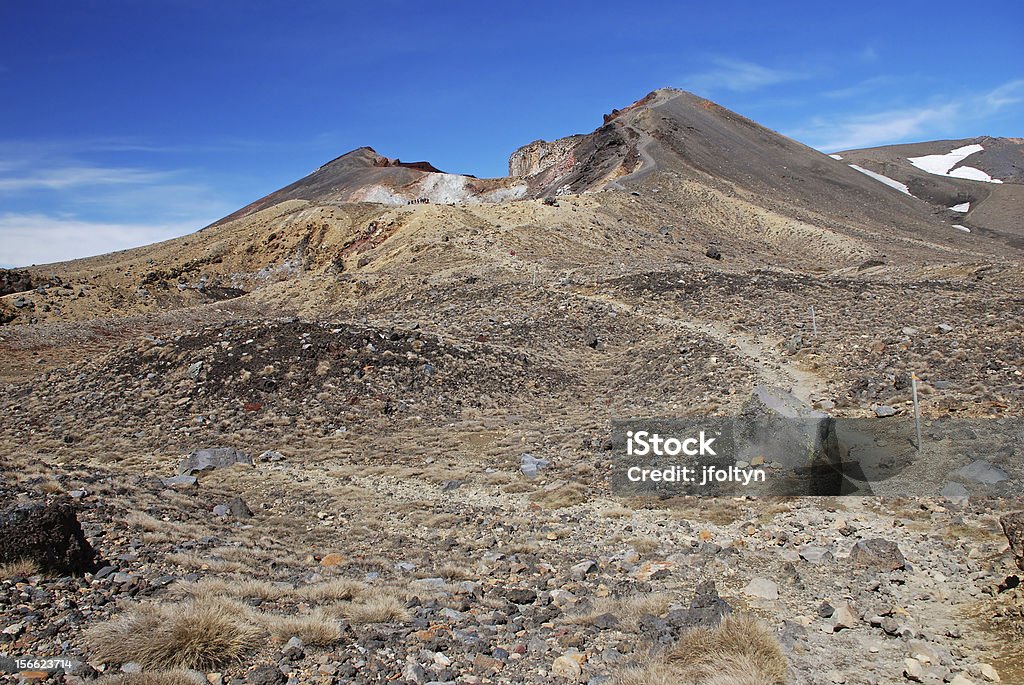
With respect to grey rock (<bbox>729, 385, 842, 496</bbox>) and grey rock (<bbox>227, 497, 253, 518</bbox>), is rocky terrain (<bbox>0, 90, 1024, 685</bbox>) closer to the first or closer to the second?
grey rock (<bbox>227, 497, 253, 518</bbox>)

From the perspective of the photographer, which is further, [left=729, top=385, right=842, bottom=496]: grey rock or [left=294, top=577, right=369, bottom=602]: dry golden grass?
[left=729, top=385, right=842, bottom=496]: grey rock

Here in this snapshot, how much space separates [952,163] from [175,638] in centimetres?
13231

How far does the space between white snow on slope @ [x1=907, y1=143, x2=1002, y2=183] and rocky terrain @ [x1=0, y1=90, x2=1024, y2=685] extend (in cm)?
8825

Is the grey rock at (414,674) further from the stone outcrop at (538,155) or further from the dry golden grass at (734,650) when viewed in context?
the stone outcrop at (538,155)

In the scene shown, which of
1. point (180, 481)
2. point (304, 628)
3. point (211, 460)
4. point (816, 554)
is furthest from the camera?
point (211, 460)

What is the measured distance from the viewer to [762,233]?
42125mm

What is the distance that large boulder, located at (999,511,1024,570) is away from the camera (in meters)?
6.15

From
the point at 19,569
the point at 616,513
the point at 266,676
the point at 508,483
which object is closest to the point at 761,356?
the point at 508,483

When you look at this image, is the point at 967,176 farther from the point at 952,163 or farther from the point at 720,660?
the point at 720,660

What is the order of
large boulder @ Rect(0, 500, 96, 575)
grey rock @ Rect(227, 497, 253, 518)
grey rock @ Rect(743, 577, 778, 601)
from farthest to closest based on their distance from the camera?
1. grey rock @ Rect(227, 497, 253, 518)
2. grey rock @ Rect(743, 577, 778, 601)
3. large boulder @ Rect(0, 500, 96, 575)

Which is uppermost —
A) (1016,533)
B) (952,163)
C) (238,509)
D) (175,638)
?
(952,163)

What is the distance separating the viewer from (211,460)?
1281 cm

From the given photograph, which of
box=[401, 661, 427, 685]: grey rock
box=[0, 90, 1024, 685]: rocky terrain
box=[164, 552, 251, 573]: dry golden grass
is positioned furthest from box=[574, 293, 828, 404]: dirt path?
box=[164, 552, 251, 573]: dry golden grass

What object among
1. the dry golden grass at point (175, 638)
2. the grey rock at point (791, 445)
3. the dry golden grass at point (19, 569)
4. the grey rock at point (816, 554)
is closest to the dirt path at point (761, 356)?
the grey rock at point (791, 445)
